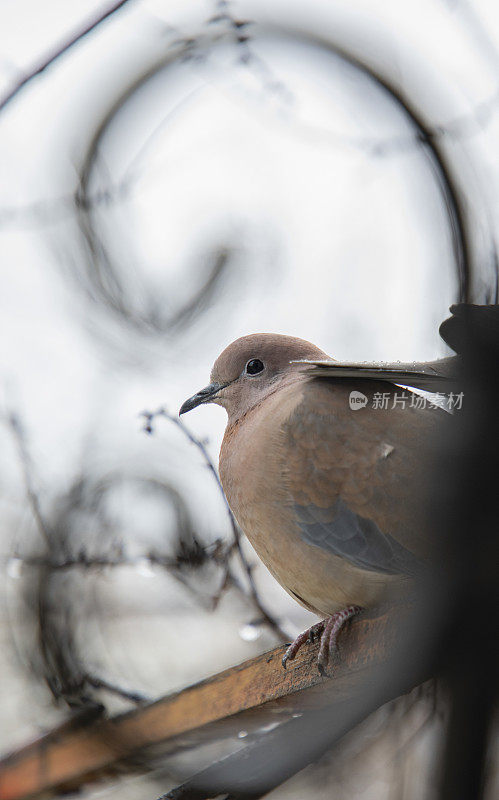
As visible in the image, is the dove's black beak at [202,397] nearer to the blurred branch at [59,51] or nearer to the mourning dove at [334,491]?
the mourning dove at [334,491]

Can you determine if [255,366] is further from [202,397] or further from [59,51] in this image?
[59,51]

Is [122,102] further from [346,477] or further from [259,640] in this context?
[259,640]

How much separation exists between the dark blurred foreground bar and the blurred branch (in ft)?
3.12

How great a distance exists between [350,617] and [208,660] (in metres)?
0.36

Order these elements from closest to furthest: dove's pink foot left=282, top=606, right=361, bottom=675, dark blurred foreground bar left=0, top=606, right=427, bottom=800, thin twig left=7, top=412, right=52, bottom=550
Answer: dark blurred foreground bar left=0, top=606, right=427, bottom=800
dove's pink foot left=282, top=606, right=361, bottom=675
thin twig left=7, top=412, right=52, bottom=550

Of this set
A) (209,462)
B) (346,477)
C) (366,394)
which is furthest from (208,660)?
(366,394)

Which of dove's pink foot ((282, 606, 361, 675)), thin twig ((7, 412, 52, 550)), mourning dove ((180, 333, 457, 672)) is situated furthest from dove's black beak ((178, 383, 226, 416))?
dove's pink foot ((282, 606, 361, 675))

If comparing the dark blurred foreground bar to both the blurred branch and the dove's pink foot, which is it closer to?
the dove's pink foot

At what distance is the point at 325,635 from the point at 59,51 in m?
1.03

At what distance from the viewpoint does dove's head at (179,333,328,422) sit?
68.9 inches

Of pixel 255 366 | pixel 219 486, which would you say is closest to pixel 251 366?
pixel 255 366

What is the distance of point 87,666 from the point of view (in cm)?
129

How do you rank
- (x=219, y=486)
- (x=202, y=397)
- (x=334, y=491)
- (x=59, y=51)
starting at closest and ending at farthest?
(x=59, y=51) → (x=334, y=491) → (x=219, y=486) → (x=202, y=397)

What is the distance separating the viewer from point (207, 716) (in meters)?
1.16
